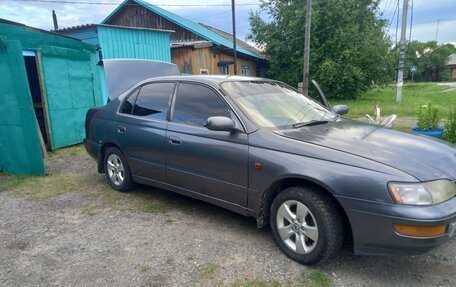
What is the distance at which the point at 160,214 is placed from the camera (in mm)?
4027

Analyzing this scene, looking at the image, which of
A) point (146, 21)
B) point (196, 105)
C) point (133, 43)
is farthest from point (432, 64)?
point (196, 105)

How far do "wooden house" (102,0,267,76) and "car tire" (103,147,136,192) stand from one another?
11740 millimetres

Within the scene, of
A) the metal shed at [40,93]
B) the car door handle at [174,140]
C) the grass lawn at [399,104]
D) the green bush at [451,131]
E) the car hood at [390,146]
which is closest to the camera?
the car hood at [390,146]

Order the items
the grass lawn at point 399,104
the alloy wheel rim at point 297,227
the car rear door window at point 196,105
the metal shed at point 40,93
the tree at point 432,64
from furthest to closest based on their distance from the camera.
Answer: the tree at point 432,64 < the grass lawn at point 399,104 < the metal shed at point 40,93 < the car rear door window at point 196,105 < the alloy wheel rim at point 297,227

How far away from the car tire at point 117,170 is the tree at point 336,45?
16975mm

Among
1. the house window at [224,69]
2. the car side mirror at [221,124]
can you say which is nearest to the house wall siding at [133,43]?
the house window at [224,69]

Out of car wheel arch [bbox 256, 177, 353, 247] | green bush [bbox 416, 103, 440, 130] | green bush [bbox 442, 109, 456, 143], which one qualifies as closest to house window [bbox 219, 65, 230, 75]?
green bush [bbox 416, 103, 440, 130]

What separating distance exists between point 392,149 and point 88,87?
782 cm

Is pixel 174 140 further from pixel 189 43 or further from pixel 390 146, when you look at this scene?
pixel 189 43

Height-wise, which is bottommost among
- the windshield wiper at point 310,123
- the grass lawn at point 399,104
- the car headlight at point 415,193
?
the grass lawn at point 399,104

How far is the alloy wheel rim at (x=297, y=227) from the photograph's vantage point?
2.76m

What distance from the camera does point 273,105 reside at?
11.8 ft

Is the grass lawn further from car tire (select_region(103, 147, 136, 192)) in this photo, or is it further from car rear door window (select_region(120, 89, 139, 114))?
car tire (select_region(103, 147, 136, 192))

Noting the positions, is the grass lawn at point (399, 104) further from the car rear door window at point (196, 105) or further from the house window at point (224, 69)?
the house window at point (224, 69)
